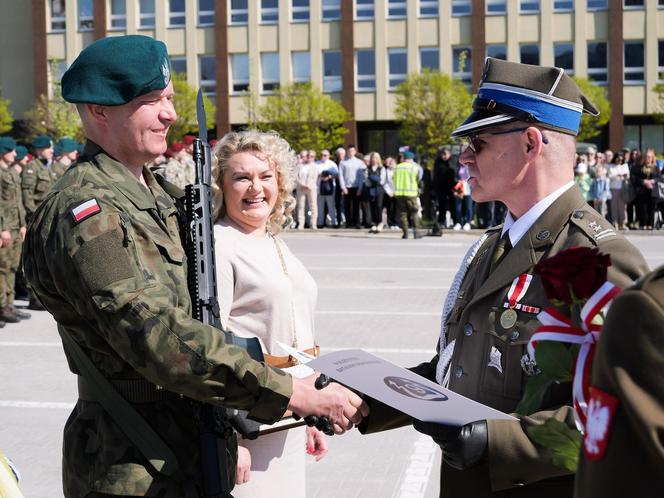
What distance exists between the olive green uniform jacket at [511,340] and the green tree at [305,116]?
134 ft

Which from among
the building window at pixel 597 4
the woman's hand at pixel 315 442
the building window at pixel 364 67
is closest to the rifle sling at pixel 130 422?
the woman's hand at pixel 315 442

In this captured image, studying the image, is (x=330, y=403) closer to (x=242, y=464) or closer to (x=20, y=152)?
(x=242, y=464)

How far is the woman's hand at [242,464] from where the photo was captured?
3422mm

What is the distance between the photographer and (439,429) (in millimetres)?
2281

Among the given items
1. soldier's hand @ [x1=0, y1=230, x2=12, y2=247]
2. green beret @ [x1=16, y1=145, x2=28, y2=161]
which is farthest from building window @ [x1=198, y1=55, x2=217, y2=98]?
soldier's hand @ [x1=0, y1=230, x2=12, y2=247]

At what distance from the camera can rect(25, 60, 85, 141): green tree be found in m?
39.5

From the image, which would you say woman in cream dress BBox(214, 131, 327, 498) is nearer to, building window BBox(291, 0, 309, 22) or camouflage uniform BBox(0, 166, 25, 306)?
camouflage uniform BBox(0, 166, 25, 306)

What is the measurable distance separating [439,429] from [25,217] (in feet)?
39.2

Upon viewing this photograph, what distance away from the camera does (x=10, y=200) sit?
41.9ft

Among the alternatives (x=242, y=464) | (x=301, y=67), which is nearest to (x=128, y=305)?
(x=242, y=464)

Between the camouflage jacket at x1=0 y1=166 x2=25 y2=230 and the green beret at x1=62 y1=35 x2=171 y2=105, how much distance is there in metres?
10.3

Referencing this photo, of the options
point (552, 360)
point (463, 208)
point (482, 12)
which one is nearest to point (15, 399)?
point (552, 360)

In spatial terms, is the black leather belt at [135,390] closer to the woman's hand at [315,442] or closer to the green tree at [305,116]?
the woman's hand at [315,442]

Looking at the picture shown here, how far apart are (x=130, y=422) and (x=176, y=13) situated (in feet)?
162
